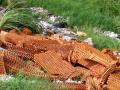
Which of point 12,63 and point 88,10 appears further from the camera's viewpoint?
point 88,10

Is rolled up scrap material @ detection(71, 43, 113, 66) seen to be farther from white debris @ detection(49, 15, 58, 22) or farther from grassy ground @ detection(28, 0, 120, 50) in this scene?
white debris @ detection(49, 15, 58, 22)

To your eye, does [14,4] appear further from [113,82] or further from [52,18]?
[113,82]

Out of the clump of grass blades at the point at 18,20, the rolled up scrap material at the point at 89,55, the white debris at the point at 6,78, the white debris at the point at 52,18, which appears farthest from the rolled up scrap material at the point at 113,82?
the white debris at the point at 52,18

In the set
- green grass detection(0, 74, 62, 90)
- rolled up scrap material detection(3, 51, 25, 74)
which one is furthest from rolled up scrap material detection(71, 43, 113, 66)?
green grass detection(0, 74, 62, 90)

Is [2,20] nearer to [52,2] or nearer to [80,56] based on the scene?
[80,56]

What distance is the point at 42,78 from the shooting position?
727cm

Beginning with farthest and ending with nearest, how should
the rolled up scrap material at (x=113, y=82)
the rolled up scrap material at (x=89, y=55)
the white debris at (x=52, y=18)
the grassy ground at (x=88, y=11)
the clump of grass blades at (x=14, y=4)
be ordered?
the grassy ground at (x=88, y=11) → the white debris at (x=52, y=18) → the clump of grass blades at (x=14, y=4) → the rolled up scrap material at (x=89, y=55) → the rolled up scrap material at (x=113, y=82)

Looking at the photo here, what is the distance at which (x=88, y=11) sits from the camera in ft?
42.9

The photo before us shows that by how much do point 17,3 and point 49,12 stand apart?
69.1 inches

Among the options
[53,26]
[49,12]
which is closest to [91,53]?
[53,26]

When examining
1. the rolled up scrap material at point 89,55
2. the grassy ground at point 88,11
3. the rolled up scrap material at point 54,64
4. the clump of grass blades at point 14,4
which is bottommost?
the grassy ground at point 88,11

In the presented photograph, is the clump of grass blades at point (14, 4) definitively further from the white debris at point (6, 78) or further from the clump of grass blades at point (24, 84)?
the clump of grass blades at point (24, 84)

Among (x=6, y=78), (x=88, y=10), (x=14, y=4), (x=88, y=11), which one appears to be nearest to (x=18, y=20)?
(x=14, y=4)

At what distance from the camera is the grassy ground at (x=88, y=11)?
12211 mm
